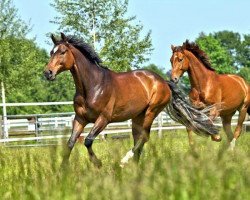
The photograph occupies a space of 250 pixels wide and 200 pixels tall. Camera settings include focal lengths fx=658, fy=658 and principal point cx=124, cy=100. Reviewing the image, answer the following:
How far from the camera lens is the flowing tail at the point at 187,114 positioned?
11.1 meters

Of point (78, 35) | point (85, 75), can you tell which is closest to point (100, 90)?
point (85, 75)

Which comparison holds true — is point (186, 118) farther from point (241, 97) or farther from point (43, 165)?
point (43, 165)

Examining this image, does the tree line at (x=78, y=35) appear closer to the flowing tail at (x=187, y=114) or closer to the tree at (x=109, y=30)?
the tree at (x=109, y=30)

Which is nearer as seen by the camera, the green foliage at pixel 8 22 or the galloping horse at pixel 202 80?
the galloping horse at pixel 202 80

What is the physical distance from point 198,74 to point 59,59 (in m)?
3.79

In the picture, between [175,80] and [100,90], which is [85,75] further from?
[175,80]

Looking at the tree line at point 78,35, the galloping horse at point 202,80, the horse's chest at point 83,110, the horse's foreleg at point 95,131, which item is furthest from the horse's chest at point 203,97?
the tree line at point 78,35

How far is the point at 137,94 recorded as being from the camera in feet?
32.4

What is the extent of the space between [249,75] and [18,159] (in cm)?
8285

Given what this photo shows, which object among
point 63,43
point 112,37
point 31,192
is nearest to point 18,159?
point 31,192

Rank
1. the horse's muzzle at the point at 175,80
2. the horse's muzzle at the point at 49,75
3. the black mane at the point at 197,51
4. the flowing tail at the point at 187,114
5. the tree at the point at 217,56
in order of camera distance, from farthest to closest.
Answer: the tree at the point at 217,56
the black mane at the point at 197,51
the horse's muzzle at the point at 175,80
the flowing tail at the point at 187,114
the horse's muzzle at the point at 49,75

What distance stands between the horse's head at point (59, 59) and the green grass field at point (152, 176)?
5.34 meters

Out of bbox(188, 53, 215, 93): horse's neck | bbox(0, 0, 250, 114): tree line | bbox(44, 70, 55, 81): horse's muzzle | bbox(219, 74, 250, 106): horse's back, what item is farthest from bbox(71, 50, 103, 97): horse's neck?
bbox(0, 0, 250, 114): tree line

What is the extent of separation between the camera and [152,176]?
3.10 m
